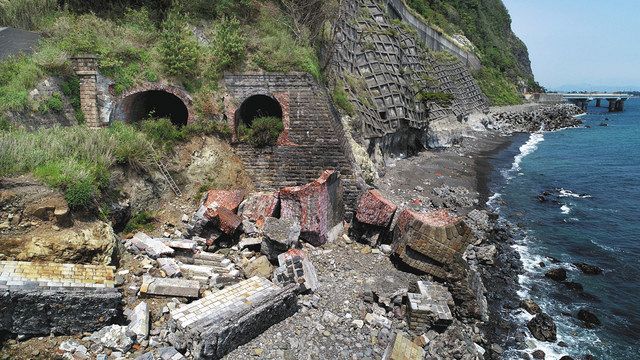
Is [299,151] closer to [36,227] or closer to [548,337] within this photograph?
[36,227]

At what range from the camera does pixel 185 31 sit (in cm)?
1278

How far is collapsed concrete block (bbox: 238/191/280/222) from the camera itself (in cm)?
1109

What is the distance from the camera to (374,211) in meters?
11.5

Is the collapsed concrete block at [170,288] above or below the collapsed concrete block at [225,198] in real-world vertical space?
below

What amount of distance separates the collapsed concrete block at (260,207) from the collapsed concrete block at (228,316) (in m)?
2.74

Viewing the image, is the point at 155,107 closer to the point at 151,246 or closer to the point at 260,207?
the point at 260,207

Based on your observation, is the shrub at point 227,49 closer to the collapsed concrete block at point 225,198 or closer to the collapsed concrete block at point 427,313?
the collapsed concrete block at point 225,198

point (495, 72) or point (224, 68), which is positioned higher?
point (495, 72)

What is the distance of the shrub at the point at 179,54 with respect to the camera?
1199 cm

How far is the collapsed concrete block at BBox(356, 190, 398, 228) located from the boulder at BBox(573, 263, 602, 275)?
7.43 meters

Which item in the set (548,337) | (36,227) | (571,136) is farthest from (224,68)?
(571,136)

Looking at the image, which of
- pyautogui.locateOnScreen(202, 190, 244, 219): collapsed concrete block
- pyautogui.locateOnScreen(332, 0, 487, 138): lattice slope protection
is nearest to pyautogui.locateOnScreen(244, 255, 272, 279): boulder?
pyautogui.locateOnScreen(202, 190, 244, 219): collapsed concrete block


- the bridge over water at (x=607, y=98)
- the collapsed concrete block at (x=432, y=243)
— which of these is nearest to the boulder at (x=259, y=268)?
the collapsed concrete block at (x=432, y=243)

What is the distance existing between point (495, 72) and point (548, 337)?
180ft
